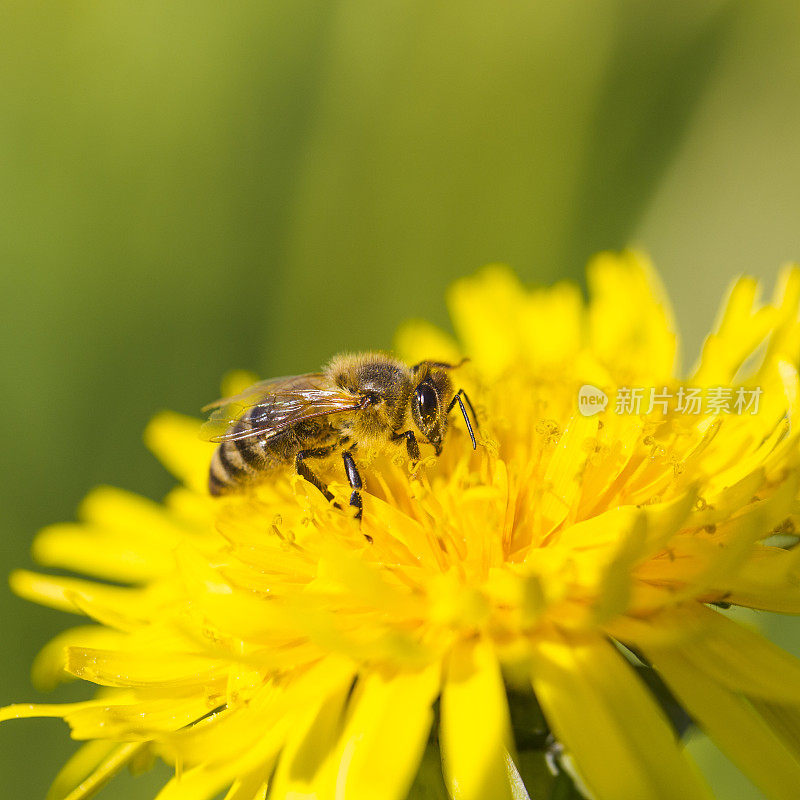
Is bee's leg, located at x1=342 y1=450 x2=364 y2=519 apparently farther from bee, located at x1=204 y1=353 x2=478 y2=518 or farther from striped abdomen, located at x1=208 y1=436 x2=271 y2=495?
striped abdomen, located at x1=208 y1=436 x2=271 y2=495

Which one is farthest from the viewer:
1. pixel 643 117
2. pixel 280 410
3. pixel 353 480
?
pixel 643 117

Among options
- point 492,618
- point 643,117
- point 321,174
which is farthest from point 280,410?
point 643,117

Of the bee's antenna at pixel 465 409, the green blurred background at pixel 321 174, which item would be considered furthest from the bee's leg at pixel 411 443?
the green blurred background at pixel 321 174

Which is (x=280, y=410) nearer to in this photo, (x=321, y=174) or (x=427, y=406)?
(x=427, y=406)

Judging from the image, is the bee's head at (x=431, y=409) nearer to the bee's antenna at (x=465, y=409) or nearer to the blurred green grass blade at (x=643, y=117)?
the bee's antenna at (x=465, y=409)

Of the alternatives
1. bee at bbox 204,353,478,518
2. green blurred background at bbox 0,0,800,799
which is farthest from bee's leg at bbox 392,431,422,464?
green blurred background at bbox 0,0,800,799

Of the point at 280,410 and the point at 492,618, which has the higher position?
the point at 280,410
